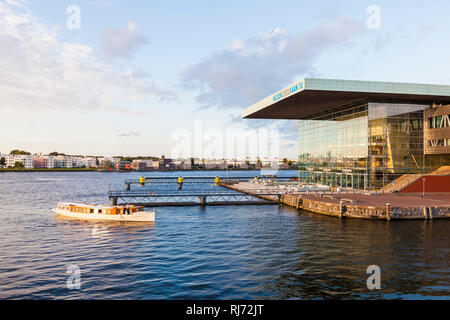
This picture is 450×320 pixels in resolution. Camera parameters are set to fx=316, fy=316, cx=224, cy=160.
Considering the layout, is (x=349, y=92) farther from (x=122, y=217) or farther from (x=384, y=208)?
(x=122, y=217)

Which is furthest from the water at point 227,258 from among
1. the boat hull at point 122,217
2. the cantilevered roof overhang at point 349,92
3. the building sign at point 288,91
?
the building sign at point 288,91

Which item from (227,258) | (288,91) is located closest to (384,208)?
(227,258)

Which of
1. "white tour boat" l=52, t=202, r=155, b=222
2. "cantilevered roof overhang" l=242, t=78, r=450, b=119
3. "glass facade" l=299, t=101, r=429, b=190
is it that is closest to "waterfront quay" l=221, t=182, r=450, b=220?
"glass facade" l=299, t=101, r=429, b=190

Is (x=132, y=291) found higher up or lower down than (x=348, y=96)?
lower down

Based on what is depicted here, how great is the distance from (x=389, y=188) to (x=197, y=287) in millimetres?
50900

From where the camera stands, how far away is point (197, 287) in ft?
66.9

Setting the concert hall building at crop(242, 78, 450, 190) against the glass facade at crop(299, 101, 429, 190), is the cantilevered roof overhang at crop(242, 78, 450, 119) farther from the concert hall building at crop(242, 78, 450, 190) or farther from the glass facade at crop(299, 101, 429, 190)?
the glass facade at crop(299, 101, 429, 190)

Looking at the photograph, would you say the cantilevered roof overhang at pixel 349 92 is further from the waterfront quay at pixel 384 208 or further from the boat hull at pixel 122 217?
the boat hull at pixel 122 217

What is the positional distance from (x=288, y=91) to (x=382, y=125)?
18.9m

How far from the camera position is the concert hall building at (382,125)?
56.8 metres

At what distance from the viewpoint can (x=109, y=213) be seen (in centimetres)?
4434

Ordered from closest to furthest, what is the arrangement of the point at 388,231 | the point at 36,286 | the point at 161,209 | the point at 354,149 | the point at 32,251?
the point at 36,286 → the point at 32,251 → the point at 388,231 → the point at 161,209 → the point at 354,149

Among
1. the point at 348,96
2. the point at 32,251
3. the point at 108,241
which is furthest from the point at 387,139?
the point at 32,251

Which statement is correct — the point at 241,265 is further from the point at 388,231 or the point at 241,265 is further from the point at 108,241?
the point at 388,231
